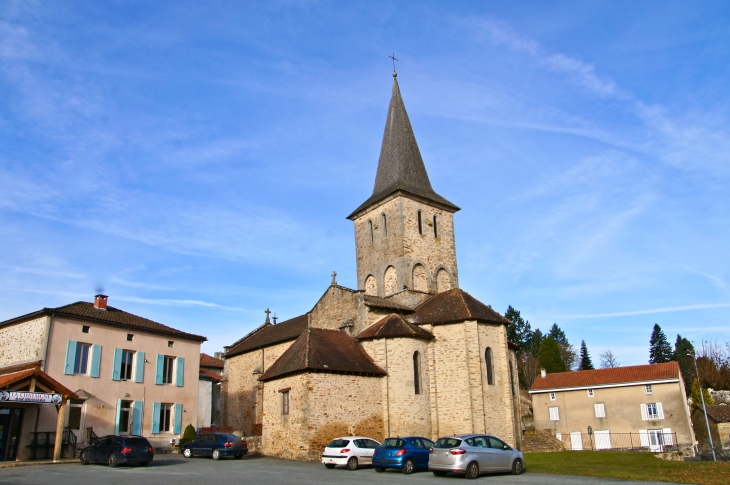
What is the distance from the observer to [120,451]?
1975 centimetres

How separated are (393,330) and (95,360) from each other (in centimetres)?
1436

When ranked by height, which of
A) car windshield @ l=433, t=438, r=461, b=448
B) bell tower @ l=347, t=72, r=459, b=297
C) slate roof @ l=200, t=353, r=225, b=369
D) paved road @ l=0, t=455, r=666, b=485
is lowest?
paved road @ l=0, t=455, r=666, b=485

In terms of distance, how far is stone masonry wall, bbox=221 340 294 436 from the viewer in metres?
36.0

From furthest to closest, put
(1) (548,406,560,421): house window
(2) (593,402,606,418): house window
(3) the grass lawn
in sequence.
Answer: (1) (548,406,560,421): house window
(2) (593,402,606,418): house window
(3) the grass lawn

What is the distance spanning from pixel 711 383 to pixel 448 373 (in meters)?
51.2

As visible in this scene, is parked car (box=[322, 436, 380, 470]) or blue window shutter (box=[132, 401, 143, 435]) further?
blue window shutter (box=[132, 401, 143, 435])

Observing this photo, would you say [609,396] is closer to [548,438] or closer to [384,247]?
[548,438]

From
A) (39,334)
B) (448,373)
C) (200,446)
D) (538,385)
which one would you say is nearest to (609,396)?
(538,385)

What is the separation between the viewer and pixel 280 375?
2617 centimetres

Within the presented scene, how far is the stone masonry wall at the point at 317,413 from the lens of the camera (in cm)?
2402

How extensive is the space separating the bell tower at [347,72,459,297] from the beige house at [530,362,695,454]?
55.2 feet

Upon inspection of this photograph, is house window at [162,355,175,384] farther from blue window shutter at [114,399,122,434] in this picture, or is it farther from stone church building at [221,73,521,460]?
stone church building at [221,73,521,460]

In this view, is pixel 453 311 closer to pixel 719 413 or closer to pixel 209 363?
pixel 209 363

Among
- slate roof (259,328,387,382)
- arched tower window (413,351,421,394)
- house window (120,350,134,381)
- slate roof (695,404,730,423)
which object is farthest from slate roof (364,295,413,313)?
slate roof (695,404,730,423)
